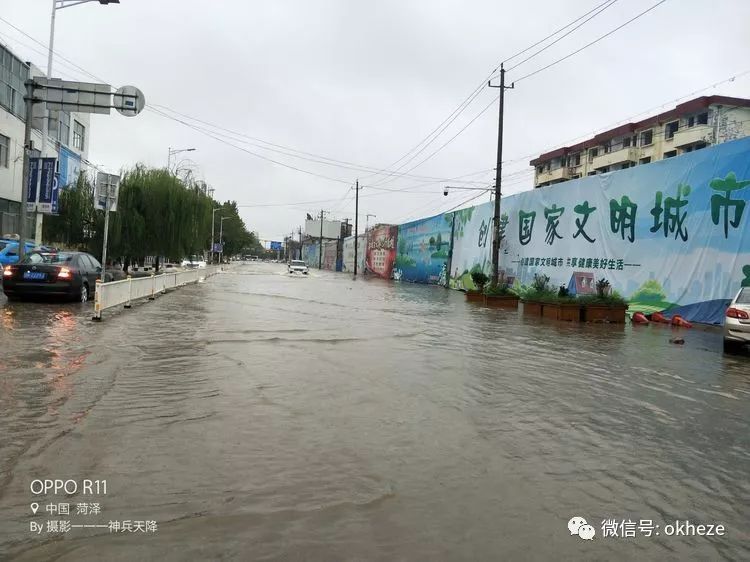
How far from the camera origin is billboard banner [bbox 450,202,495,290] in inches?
1254

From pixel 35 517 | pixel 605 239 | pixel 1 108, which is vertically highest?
pixel 1 108

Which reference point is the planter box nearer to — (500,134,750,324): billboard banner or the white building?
(500,134,750,324): billboard banner

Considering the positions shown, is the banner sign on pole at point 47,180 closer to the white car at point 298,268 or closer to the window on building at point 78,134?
the window on building at point 78,134

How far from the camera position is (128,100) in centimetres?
1557

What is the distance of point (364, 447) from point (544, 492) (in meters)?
1.43

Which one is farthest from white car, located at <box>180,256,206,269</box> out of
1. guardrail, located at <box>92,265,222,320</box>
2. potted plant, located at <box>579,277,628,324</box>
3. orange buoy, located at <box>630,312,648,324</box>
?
orange buoy, located at <box>630,312,648,324</box>

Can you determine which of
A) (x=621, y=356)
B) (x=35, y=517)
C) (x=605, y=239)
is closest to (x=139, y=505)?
(x=35, y=517)

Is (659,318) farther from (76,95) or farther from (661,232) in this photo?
(76,95)

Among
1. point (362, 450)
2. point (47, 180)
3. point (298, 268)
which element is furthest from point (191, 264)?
point (362, 450)

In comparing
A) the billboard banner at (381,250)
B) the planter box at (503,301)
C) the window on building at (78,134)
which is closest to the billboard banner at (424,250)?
the billboard banner at (381,250)

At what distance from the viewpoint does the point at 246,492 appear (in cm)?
363

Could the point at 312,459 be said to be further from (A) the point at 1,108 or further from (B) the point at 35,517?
(A) the point at 1,108

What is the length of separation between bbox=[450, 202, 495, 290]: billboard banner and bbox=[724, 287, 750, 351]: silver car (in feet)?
62.5

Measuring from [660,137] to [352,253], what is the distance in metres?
39.5
